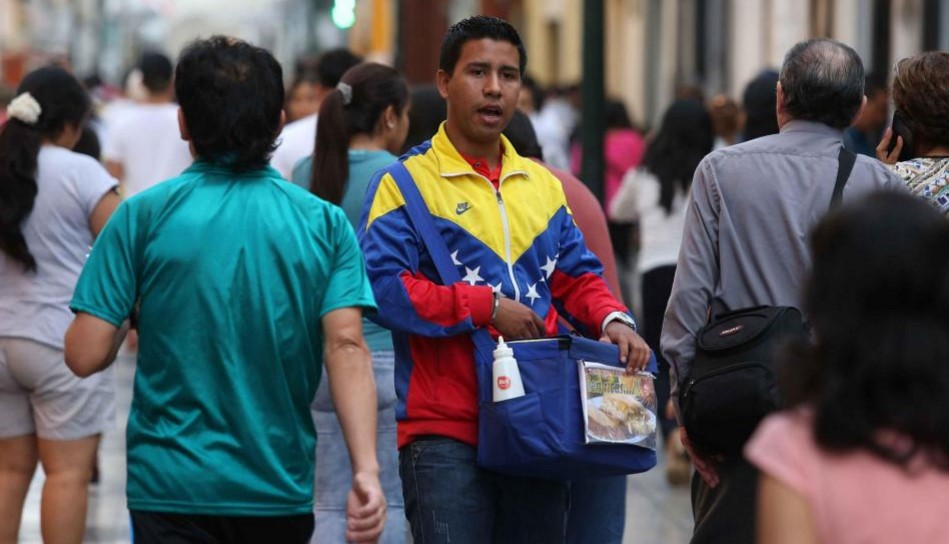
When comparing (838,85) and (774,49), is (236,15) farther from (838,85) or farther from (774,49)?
(838,85)

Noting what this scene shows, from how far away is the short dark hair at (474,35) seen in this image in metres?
5.59

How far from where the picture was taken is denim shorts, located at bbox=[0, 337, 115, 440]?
22.5 ft

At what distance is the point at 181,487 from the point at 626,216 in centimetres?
686

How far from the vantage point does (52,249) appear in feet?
22.8

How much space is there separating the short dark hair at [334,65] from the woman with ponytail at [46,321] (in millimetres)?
2590

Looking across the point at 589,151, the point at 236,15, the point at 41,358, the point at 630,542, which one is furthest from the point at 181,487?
the point at 236,15

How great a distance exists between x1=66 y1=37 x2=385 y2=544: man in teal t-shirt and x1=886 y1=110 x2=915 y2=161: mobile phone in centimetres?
187

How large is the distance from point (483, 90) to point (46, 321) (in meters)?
2.06

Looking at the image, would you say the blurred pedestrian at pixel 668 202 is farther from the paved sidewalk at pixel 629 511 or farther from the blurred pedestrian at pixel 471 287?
the blurred pedestrian at pixel 471 287

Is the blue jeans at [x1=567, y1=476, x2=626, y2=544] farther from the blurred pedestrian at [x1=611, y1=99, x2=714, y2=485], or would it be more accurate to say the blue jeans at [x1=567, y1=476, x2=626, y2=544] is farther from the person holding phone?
the blurred pedestrian at [x1=611, y1=99, x2=714, y2=485]

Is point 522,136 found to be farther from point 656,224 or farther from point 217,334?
point 656,224

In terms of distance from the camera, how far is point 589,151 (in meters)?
11.4

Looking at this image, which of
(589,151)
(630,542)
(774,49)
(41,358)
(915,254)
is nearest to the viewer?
(915,254)

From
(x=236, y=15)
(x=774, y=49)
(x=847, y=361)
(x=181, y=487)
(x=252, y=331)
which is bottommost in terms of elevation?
(x=236, y=15)
